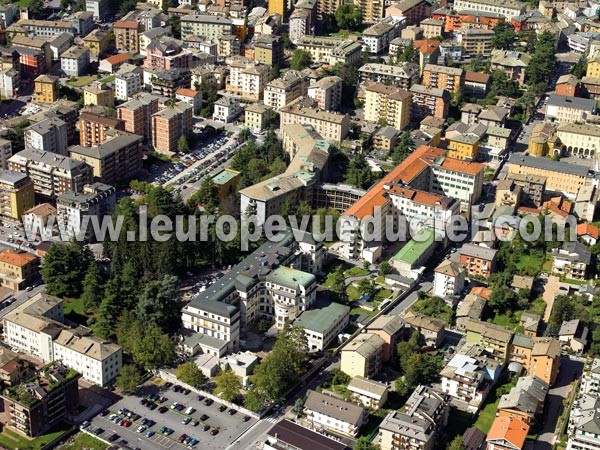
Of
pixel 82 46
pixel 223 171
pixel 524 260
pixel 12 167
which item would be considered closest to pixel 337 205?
pixel 223 171

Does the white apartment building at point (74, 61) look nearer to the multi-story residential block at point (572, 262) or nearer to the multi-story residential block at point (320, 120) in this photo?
the multi-story residential block at point (320, 120)

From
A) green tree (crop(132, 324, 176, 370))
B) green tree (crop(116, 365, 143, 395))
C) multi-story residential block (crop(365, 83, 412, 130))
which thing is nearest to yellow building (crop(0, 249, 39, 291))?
green tree (crop(132, 324, 176, 370))

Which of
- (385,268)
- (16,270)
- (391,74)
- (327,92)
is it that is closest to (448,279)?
(385,268)

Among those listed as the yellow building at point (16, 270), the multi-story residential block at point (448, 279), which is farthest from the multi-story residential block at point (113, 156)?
the multi-story residential block at point (448, 279)

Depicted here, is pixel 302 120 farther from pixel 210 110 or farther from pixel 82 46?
pixel 82 46

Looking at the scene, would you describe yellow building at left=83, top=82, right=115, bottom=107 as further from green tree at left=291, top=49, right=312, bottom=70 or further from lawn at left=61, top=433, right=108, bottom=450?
lawn at left=61, top=433, right=108, bottom=450

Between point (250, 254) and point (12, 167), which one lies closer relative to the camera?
point (250, 254)
